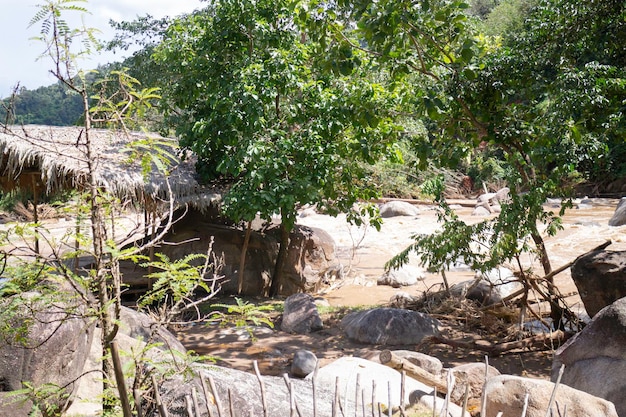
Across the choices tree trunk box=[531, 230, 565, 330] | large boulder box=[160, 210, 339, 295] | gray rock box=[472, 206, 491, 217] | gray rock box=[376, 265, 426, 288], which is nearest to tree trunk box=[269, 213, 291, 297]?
large boulder box=[160, 210, 339, 295]

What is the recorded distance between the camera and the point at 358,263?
12867 mm

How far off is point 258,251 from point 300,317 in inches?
94.2

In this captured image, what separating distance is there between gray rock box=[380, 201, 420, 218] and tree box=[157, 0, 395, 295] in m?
9.97

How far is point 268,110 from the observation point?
8641 mm

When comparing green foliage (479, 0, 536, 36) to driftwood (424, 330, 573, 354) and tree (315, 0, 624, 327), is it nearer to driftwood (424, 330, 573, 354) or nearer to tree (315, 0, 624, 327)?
tree (315, 0, 624, 327)

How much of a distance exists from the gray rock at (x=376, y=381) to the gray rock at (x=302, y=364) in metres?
0.65

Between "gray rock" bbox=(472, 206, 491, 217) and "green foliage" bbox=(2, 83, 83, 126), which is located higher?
"green foliage" bbox=(2, 83, 83, 126)

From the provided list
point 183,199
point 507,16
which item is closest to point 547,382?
point 183,199

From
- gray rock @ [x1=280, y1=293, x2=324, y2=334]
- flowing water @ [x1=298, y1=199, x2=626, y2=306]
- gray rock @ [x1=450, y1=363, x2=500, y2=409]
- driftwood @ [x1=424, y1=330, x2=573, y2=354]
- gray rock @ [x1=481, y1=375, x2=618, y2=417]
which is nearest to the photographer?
gray rock @ [x1=481, y1=375, x2=618, y2=417]

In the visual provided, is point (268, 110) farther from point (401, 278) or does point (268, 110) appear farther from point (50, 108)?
point (50, 108)

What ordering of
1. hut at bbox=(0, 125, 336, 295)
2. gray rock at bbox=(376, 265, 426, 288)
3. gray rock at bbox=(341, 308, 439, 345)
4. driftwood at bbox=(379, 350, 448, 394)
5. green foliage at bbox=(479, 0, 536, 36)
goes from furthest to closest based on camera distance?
green foliage at bbox=(479, 0, 536, 36) → gray rock at bbox=(376, 265, 426, 288) → hut at bbox=(0, 125, 336, 295) → gray rock at bbox=(341, 308, 439, 345) → driftwood at bbox=(379, 350, 448, 394)

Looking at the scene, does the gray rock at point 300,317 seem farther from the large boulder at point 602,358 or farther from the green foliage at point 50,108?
the green foliage at point 50,108

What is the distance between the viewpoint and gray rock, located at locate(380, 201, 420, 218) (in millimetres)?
19000

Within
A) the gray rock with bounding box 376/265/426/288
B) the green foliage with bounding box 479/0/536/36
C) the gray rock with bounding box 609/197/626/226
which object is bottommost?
the gray rock with bounding box 376/265/426/288
